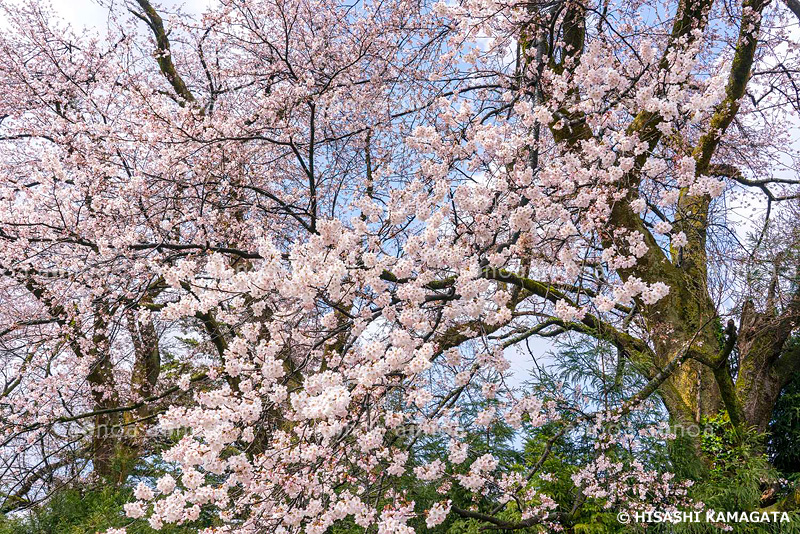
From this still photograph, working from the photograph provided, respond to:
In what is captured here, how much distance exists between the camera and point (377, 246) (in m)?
3.71

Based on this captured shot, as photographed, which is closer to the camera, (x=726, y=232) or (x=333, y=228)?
(x=333, y=228)

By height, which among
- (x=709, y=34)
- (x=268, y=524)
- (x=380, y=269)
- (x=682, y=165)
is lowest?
(x=268, y=524)

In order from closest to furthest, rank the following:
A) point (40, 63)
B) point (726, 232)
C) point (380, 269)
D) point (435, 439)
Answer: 1. point (380, 269)
2. point (435, 439)
3. point (726, 232)
4. point (40, 63)

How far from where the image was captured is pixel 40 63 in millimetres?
7922

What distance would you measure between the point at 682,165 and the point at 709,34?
4.17 m

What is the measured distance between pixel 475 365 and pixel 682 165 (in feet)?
6.90

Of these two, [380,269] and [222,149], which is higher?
[222,149]

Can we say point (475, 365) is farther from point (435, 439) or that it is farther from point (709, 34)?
point (709, 34)

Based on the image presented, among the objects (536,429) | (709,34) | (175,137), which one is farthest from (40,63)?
(709,34)

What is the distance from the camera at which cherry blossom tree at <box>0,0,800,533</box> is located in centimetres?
327

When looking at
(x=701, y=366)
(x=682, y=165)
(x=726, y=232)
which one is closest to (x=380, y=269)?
(x=682, y=165)

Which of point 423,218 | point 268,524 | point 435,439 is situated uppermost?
point 423,218

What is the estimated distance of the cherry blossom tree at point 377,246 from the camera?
3.27 metres

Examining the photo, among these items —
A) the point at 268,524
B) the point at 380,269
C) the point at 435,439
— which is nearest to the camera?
the point at 268,524
